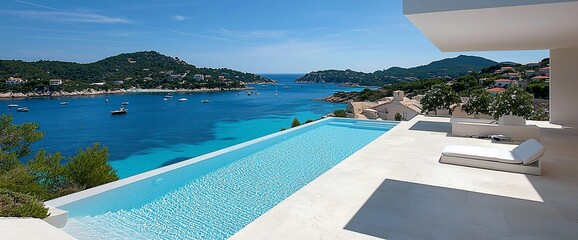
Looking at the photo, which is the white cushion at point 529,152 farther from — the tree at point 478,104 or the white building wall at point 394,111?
the white building wall at point 394,111

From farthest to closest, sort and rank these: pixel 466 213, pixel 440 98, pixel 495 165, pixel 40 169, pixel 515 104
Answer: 1. pixel 440 98
2. pixel 515 104
3. pixel 40 169
4. pixel 495 165
5. pixel 466 213

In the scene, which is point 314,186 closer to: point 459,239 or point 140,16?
point 459,239

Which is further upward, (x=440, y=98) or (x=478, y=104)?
(x=440, y=98)

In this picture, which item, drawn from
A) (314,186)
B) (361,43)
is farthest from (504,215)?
(361,43)

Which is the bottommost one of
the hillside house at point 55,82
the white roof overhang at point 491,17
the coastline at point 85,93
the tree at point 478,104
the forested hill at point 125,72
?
the tree at point 478,104

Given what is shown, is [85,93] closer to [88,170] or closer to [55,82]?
[55,82]

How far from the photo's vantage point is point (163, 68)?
75250 millimetres

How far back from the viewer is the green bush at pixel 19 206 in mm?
2838

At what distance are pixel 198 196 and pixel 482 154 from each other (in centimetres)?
474

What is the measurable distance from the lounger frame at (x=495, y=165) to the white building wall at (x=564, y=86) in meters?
6.44

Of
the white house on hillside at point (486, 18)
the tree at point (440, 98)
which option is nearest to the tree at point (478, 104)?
the tree at point (440, 98)

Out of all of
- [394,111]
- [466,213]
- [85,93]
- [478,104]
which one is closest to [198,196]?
[466,213]

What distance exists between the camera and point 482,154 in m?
4.96

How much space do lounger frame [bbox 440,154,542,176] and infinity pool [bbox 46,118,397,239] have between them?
256 centimetres
